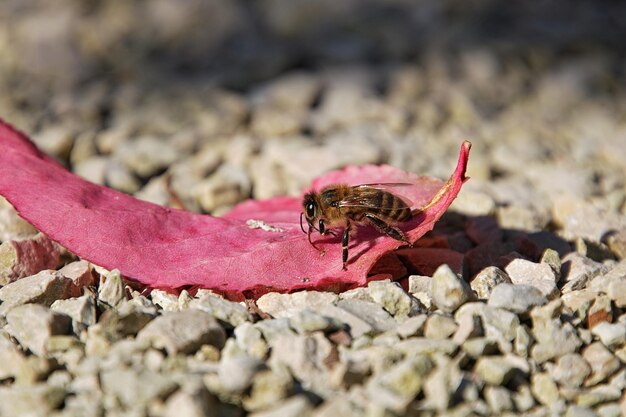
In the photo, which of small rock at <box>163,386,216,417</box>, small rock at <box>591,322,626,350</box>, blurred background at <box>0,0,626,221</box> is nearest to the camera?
small rock at <box>163,386,216,417</box>

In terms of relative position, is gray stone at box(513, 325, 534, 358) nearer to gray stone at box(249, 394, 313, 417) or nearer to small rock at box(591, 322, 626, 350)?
small rock at box(591, 322, 626, 350)

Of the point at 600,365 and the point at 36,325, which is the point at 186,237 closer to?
the point at 36,325

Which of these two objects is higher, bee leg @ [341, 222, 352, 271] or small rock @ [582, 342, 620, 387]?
bee leg @ [341, 222, 352, 271]

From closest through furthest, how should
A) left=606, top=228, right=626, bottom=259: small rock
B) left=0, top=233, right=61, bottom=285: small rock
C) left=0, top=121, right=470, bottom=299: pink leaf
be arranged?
left=0, top=121, right=470, bottom=299: pink leaf → left=0, top=233, right=61, bottom=285: small rock → left=606, top=228, right=626, bottom=259: small rock

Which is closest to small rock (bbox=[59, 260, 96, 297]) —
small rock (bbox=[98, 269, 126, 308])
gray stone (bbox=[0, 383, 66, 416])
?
small rock (bbox=[98, 269, 126, 308])

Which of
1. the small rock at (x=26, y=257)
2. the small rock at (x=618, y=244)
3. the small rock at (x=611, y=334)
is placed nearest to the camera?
the small rock at (x=611, y=334)

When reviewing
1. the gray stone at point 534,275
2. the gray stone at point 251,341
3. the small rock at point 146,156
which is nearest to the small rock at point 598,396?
the gray stone at point 534,275

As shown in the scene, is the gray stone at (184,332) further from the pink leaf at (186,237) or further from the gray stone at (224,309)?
the pink leaf at (186,237)
